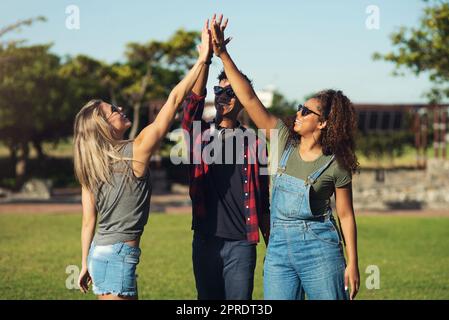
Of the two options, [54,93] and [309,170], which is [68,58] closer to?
[54,93]

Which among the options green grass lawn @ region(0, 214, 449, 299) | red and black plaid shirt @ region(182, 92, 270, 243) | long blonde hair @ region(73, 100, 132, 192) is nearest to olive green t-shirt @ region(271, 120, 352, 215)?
red and black plaid shirt @ region(182, 92, 270, 243)

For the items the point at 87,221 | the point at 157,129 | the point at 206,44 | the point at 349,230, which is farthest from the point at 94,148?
the point at 349,230

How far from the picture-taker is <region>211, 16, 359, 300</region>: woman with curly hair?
4.16 meters

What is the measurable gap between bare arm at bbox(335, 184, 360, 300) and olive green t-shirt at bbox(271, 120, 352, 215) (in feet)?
0.17

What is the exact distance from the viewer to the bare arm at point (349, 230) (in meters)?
4.20

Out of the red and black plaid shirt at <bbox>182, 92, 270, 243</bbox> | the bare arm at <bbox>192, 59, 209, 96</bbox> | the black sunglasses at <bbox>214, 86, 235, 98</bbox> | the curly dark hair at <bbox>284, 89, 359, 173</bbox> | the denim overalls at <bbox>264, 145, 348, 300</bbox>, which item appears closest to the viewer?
the denim overalls at <bbox>264, 145, 348, 300</bbox>

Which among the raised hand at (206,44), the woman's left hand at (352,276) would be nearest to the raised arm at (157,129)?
the raised hand at (206,44)

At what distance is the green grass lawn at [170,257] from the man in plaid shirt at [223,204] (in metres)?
4.28

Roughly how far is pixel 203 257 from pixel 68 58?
2849 centimetres

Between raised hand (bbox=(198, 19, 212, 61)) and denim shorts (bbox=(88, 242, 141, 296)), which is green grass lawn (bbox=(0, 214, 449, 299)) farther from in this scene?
raised hand (bbox=(198, 19, 212, 61))

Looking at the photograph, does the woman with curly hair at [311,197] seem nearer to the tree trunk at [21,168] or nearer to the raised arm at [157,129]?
the raised arm at [157,129]

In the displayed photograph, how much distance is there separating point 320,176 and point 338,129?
30cm

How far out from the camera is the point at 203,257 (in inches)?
181

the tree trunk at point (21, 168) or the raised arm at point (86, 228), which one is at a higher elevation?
the raised arm at point (86, 228)
